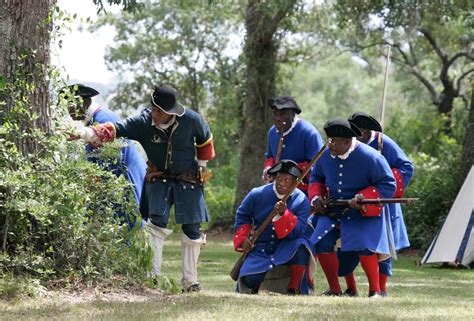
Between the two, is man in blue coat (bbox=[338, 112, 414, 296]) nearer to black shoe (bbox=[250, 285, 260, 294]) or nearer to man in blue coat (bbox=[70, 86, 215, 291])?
black shoe (bbox=[250, 285, 260, 294])

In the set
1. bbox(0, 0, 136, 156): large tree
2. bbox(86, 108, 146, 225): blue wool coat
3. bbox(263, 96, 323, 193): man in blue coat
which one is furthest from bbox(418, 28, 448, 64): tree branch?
bbox(0, 0, 136, 156): large tree

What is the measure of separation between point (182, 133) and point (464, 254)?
777 cm

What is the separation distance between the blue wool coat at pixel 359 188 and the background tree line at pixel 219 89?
7.27 feet

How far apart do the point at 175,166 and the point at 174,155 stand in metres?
0.11

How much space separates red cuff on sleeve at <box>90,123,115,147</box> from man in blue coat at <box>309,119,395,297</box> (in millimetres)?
2028

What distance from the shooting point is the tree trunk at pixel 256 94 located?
84.6ft

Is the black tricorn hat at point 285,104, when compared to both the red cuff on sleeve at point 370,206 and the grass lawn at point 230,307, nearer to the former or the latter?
the red cuff on sleeve at point 370,206

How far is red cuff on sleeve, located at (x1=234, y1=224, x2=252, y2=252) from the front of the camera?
Answer: 11.0 meters

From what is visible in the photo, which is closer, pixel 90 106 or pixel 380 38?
pixel 90 106

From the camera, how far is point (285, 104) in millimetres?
12023

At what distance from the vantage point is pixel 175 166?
1066cm

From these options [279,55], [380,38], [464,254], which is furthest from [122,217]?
[380,38]

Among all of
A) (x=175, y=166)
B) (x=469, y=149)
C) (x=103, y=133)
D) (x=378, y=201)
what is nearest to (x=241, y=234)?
(x=175, y=166)

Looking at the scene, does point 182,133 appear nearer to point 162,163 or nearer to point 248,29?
point 162,163
